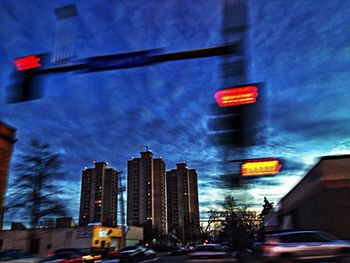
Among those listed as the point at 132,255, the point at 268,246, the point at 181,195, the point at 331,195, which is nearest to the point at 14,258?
the point at 132,255

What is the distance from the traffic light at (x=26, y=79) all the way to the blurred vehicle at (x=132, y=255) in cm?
2198

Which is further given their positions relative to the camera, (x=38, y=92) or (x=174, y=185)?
(x=174, y=185)

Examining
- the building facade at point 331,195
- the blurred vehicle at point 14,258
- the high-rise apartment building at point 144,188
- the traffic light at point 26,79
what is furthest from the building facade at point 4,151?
the high-rise apartment building at point 144,188

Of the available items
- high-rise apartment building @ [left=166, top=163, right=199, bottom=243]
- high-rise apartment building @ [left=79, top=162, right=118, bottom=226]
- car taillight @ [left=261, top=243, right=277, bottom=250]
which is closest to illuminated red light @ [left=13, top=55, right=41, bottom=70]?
car taillight @ [left=261, top=243, right=277, bottom=250]

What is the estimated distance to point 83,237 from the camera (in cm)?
4494

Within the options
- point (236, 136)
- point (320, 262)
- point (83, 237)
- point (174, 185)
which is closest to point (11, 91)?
point (236, 136)

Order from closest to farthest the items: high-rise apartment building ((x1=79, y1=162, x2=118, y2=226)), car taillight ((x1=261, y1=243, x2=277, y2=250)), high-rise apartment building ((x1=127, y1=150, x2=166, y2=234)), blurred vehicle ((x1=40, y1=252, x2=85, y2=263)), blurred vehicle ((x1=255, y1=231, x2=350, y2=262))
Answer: blurred vehicle ((x1=255, y1=231, x2=350, y2=262))
car taillight ((x1=261, y1=243, x2=277, y2=250))
blurred vehicle ((x1=40, y1=252, x2=85, y2=263))
high-rise apartment building ((x1=79, y1=162, x2=118, y2=226))
high-rise apartment building ((x1=127, y1=150, x2=166, y2=234))

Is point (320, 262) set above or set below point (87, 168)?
below

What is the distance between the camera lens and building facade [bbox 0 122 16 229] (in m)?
29.3

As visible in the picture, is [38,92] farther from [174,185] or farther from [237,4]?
[174,185]

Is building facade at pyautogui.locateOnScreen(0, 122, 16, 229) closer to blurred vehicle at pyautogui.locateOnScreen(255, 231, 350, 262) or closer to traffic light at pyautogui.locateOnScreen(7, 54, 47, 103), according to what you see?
traffic light at pyautogui.locateOnScreen(7, 54, 47, 103)

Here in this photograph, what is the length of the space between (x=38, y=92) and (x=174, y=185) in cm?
10852

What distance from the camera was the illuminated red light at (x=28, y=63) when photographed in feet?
23.9

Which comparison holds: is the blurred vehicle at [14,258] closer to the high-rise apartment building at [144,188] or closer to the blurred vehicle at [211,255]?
the blurred vehicle at [211,255]
